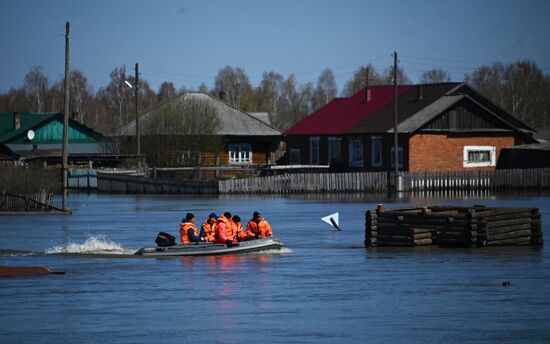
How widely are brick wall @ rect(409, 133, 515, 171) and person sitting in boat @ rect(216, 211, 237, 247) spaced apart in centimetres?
4250

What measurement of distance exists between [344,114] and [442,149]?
36.9 ft

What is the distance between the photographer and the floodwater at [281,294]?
22000mm

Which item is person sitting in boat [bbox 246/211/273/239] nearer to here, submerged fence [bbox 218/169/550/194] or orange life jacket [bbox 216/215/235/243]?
orange life jacket [bbox 216/215/235/243]

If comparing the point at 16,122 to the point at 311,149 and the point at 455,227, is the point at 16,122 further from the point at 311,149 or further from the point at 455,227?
the point at 455,227

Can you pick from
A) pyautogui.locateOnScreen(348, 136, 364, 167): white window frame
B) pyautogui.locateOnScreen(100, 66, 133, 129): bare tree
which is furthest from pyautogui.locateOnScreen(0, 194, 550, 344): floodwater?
pyautogui.locateOnScreen(100, 66, 133, 129): bare tree

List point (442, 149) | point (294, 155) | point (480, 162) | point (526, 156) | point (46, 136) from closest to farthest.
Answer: point (442, 149) → point (526, 156) → point (480, 162) → point (294, 155) → point (46, 136)

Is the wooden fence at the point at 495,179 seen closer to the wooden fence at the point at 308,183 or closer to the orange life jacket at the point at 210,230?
the wooden fence at the point at 308,183

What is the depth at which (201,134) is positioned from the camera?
85.7m

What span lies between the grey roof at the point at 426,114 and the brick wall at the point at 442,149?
0.93 metres

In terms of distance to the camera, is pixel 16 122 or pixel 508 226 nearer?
pixel 508 226

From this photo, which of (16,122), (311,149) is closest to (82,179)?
(311,149)

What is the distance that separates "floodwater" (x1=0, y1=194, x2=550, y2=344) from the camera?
22.0 metres

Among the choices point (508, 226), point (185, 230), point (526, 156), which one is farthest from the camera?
point (526, 156)

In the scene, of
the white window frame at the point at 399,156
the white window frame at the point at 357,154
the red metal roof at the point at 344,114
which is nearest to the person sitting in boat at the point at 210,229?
the white window frame at the point at 399,156
